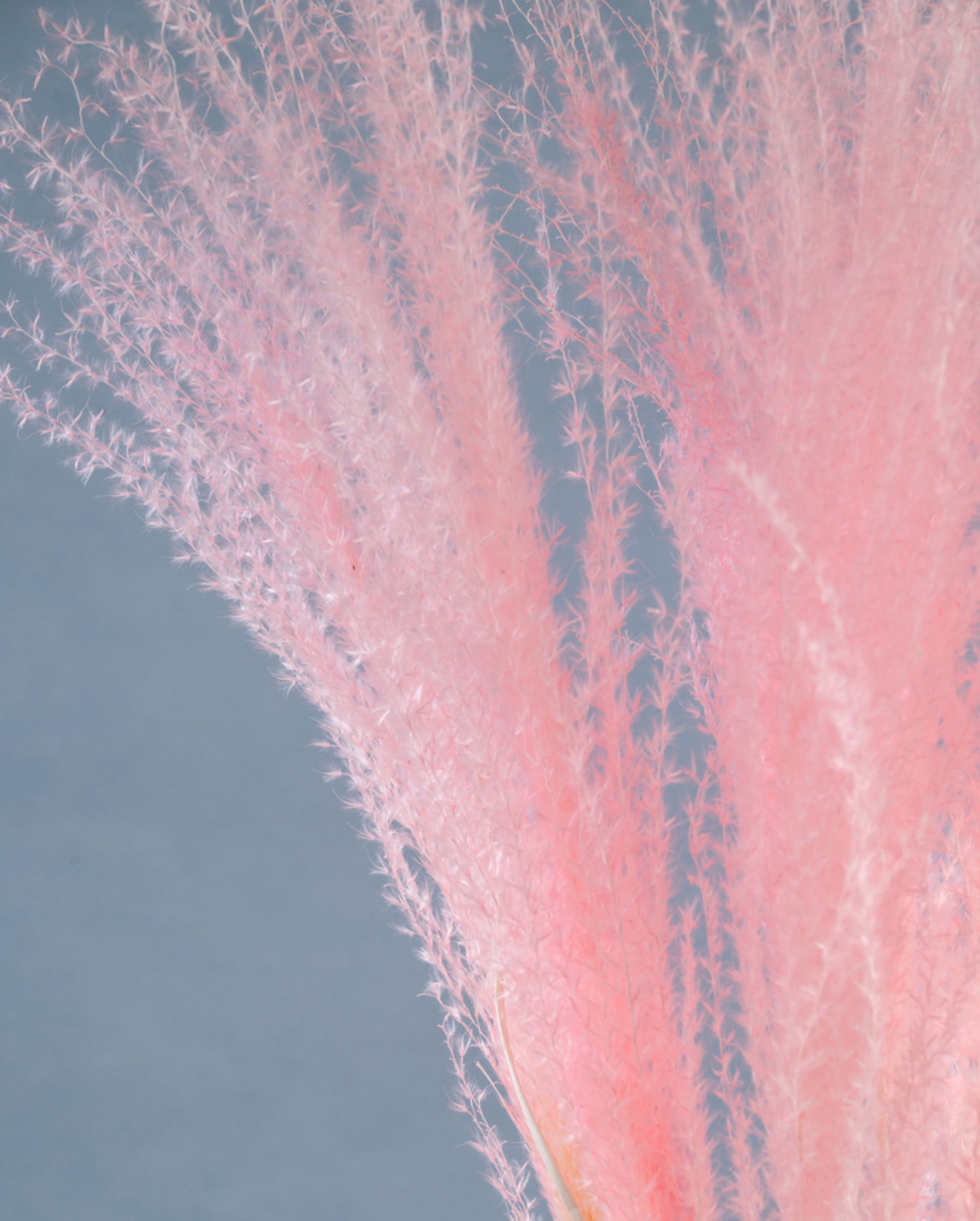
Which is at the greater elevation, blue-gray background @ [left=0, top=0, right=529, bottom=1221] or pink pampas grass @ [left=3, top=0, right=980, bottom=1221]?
pink pampas grass @ [left=3, top=0, right=980, bottom=1221]

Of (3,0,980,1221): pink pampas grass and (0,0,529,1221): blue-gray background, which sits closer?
(3,0,980,1221): pink pampas grass

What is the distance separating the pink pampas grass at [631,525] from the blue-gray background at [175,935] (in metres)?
1.02

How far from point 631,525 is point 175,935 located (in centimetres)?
127

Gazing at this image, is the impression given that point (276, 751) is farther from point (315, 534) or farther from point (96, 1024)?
point (315, 534)

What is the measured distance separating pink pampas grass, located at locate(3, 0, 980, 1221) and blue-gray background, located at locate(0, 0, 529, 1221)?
3.34 feet

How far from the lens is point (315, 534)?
1.77ft

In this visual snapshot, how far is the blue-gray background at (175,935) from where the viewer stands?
4.97 feet

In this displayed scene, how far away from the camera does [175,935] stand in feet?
5.05

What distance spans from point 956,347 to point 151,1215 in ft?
5.57

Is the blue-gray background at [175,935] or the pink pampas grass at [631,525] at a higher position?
the pink pampas grass at [631,525]

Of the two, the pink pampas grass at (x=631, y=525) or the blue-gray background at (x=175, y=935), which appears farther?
the blue-gray background at (x=175, y=935)

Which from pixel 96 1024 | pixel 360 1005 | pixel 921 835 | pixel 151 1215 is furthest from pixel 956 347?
pixel 151 1215

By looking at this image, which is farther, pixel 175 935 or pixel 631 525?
pixel 175 935

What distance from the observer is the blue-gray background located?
59.7 inches
